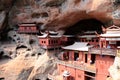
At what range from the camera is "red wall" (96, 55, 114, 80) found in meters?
23.3

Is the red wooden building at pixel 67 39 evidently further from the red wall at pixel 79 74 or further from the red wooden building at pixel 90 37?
the red wall at pixel 79 74

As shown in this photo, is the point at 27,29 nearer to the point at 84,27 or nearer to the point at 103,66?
the point at 84,27

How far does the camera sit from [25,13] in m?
36.5

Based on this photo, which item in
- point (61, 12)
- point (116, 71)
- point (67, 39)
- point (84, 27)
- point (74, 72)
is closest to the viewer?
point (116, 71)

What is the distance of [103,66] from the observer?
77.7 ft

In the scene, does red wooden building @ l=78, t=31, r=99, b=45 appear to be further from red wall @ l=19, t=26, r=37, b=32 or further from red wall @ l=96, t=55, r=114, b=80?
red wall @ l=96, t=55, r=114, b=80

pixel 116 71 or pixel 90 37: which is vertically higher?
pixel 90 37

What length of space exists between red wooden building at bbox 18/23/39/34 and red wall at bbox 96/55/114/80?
14353 mm

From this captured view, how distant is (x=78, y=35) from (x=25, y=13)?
892 cm

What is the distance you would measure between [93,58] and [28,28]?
12.9 m

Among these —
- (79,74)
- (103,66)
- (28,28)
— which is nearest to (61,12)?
(28,28)

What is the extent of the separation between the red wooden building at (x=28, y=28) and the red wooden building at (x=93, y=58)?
6525 mm

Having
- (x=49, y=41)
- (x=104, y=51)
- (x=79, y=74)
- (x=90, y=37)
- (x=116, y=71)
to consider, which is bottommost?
(x=79, y=74)

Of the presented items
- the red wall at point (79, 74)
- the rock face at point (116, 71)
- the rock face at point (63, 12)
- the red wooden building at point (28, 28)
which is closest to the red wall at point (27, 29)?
the red wooden building at point (28, 28)
